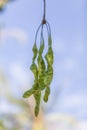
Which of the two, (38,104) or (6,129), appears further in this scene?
(6,129)

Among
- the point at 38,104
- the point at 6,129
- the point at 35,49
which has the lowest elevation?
the point at 38,104

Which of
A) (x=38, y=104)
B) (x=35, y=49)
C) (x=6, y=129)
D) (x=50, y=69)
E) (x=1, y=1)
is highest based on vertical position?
(x=1, y=1)

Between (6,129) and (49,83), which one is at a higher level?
(6,129)

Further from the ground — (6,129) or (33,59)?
(6,129)

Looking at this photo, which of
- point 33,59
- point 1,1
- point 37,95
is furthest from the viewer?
point 1,1

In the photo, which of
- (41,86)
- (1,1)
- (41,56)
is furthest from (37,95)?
(1,1)

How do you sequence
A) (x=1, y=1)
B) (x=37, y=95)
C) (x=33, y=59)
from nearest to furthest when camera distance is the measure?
(x=37, y=95), (x=33, y=59), (x=1, y=1)

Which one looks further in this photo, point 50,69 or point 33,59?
point 33,59

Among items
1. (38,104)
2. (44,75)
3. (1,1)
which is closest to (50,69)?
(44,75)

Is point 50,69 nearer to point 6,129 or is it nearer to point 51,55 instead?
point 51,55

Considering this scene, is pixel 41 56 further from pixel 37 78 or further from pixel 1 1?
pixel 1 1
